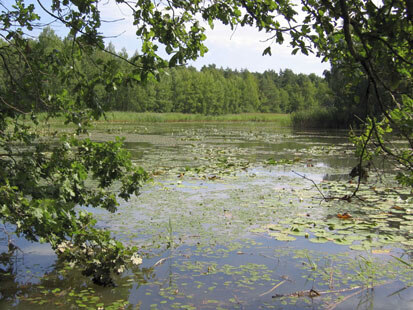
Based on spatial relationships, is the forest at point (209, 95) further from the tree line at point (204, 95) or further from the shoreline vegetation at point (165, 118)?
the shoreline vegetation at point (165, 118)

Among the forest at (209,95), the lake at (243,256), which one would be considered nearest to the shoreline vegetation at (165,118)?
the forest at (209,95)

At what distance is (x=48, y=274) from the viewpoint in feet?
14.2

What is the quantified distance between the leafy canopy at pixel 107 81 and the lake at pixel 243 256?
0.40m

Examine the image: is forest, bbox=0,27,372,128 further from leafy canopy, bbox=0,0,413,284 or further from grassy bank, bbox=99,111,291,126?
grassy bank, bbox=99,111,291,126

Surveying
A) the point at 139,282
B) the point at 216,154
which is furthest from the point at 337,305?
Answer: the point at 216,154

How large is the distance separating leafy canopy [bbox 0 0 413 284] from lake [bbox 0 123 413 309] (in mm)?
397

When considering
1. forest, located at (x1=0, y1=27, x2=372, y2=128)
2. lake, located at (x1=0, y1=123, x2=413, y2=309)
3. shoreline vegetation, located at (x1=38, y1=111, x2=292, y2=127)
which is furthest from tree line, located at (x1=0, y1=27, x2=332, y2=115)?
lake, located at (x1=0, y1=123, x2=413, y2=309)

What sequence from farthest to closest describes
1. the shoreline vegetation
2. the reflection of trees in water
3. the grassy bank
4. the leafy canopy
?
the grassy bank < the shoreline vegetation < the reflection of trees in water < the leafy canopy

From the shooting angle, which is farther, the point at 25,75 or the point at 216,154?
the point at 216,154

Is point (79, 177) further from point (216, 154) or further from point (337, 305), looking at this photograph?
point (216, 154)

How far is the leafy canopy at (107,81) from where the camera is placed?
2.65 meters

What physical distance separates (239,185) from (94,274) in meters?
5.36

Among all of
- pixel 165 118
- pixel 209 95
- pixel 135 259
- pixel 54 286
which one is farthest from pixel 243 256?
pixel 209 95

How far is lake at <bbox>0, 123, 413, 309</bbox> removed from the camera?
150 inches
